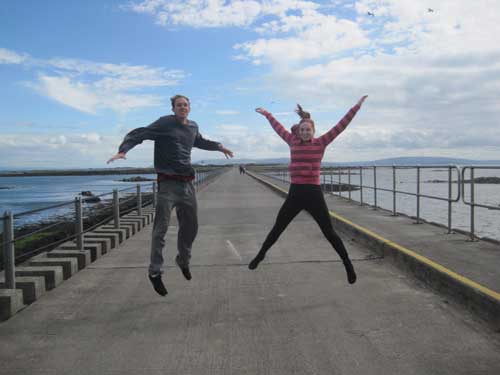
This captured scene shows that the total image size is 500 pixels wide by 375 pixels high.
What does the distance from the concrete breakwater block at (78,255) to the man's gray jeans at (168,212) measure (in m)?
2.31

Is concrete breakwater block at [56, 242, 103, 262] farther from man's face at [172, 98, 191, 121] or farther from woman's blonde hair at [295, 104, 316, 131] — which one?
woman's blonde hair at [295, 104, 316, 131]

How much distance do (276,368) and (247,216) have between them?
1129 centimetres

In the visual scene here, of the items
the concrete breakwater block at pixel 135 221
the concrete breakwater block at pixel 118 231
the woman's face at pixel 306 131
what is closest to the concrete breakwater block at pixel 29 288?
the woman's face at pixel 306 131

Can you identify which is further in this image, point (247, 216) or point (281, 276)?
point (247, 216)

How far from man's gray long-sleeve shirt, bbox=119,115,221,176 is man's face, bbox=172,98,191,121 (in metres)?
0.06

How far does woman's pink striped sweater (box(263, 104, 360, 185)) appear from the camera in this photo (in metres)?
5.62

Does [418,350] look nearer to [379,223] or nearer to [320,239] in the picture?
[320,239]

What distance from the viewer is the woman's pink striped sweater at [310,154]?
221 inches

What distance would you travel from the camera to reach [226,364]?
3635 mm

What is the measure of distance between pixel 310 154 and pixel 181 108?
1481 mm

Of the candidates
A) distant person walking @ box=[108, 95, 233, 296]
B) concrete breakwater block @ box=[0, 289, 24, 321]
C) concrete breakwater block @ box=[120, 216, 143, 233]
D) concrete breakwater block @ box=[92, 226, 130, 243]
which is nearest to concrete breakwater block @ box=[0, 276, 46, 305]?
concrete breakwater block @ box=[0, 289, 24, 321]

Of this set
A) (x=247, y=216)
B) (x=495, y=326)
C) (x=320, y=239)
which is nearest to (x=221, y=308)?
(x=495, y=326)

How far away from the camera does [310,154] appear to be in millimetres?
5629

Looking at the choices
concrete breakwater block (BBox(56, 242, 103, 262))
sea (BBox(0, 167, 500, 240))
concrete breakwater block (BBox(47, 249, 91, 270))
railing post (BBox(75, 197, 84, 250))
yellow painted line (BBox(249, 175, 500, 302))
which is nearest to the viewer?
yellow painted line (BBox(249, 175, 500, 302))
